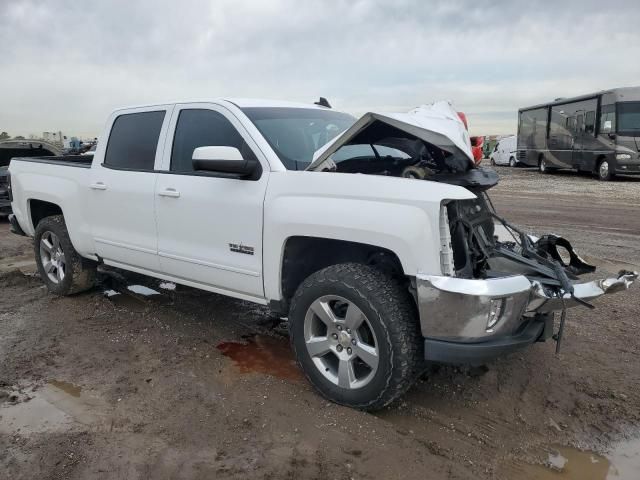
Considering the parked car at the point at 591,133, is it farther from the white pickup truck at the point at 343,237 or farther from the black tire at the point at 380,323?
the black tire at the point at 380,323

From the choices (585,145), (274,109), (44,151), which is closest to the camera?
(274,109)

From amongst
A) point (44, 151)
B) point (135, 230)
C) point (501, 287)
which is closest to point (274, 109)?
point (135, 230)

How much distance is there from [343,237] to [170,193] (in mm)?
1656

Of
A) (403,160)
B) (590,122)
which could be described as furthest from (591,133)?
(403,160)

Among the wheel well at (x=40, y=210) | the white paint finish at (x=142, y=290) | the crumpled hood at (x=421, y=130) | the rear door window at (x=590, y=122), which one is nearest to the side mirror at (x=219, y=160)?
the crumpled hood at (x=421, y=130)

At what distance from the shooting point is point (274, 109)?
4379mm

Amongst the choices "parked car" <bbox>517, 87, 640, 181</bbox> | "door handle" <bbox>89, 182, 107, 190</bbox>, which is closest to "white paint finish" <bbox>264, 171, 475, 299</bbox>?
"door handle" <bbox>89, 182, 107, 190</bbox>

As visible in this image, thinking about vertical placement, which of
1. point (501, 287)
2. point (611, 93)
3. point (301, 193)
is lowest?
point (501, 287)

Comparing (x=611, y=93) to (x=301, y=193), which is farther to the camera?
(x=611, y=93)

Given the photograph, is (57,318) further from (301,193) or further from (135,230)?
(301,193)

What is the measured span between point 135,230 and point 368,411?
2.54 m

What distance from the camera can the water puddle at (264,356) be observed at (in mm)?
4059

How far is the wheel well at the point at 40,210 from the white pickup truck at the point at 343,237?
4.87 feet

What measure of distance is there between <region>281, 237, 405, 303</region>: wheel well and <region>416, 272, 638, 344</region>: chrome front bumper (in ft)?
1.53
